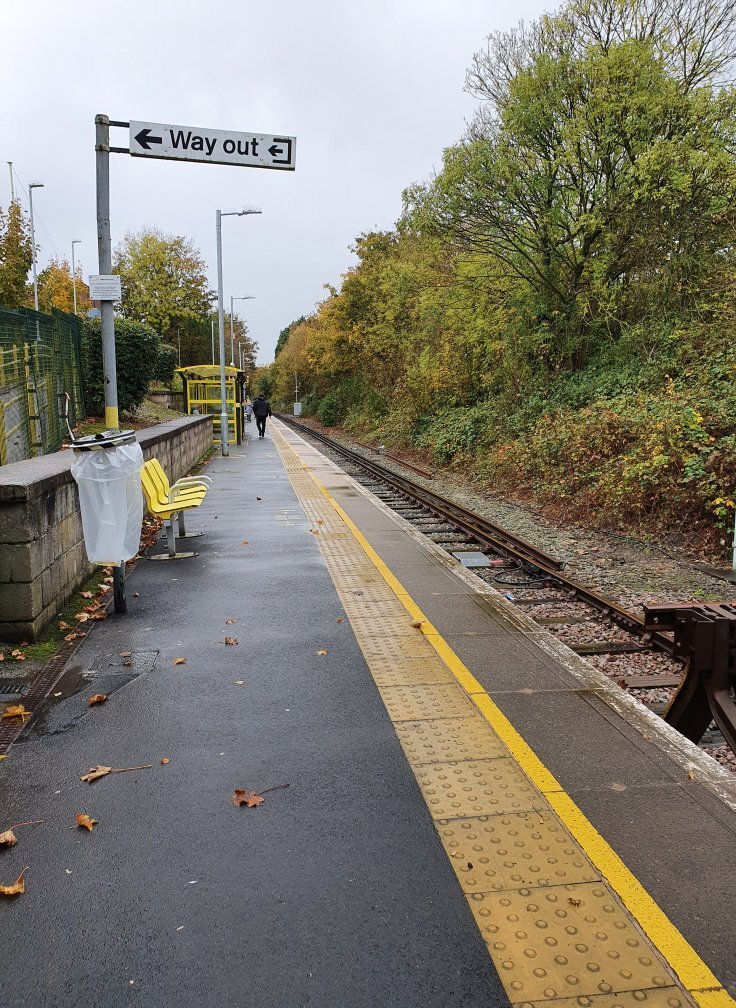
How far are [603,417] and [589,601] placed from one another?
659 cm

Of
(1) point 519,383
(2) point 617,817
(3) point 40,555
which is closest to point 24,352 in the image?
(3) point 40,555

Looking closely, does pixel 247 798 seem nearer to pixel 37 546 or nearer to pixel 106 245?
pixel 37 546

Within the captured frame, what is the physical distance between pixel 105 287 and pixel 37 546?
2186 millimetres

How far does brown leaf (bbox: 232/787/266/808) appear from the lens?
132 inches

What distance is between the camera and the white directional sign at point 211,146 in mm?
6203

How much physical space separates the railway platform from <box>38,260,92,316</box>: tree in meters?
54.1

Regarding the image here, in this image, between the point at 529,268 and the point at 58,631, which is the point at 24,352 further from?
the point at 529,268

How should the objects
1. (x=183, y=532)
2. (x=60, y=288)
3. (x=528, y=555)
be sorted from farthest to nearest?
(x=60, y=288), (x=183, y=532), (x=528, y=555)

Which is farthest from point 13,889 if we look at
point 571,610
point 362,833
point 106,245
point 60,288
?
point 60,288

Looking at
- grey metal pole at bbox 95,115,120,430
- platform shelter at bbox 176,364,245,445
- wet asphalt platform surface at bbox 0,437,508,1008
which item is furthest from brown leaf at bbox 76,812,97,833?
platform shelter at bbox 176,364,245,445

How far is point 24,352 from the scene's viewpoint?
10.8 m

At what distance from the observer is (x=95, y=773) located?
3.63m

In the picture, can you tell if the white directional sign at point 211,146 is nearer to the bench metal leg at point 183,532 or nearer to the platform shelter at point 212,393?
the bench metal leg at point 183,532

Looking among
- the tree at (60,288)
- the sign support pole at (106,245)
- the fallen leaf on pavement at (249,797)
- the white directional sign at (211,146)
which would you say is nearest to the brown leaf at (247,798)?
the fallen leaf on pavement at (249,797)
